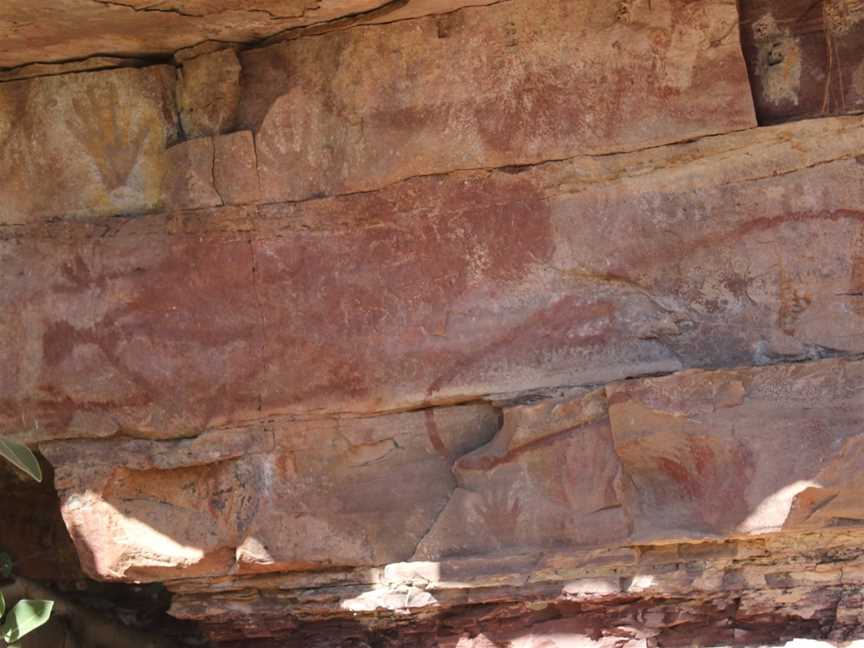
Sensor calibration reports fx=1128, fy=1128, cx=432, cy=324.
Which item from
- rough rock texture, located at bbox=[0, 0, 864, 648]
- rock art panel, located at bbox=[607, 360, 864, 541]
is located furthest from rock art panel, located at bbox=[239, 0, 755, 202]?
rock art panel, located at bbox=[607, 360, 864, 541]

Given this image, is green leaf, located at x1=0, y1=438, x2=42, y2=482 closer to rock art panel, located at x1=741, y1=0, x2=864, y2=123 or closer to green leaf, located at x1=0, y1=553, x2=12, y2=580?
green leaf, located at x1=0, y1=553, x2=12, y2=580

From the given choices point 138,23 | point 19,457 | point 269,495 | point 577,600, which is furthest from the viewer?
point 269,495

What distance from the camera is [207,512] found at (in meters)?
4.00

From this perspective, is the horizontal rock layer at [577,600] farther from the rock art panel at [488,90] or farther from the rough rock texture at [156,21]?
the rough rock texture at [156,21]

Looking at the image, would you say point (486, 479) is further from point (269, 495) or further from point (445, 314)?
point (269, 495)

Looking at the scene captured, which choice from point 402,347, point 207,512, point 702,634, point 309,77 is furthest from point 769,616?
point 309,77

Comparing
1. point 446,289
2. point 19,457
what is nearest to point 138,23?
point 446,289

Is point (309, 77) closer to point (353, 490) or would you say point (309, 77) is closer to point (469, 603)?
point (353, 490)

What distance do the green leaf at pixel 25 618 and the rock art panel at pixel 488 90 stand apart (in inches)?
62.0

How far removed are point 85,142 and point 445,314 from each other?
1.46m

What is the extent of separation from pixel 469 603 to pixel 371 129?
5.57 ft

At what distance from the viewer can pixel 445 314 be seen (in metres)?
3.96

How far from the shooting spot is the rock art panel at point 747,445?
3.48 meters

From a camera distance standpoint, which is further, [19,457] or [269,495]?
[269,495]
